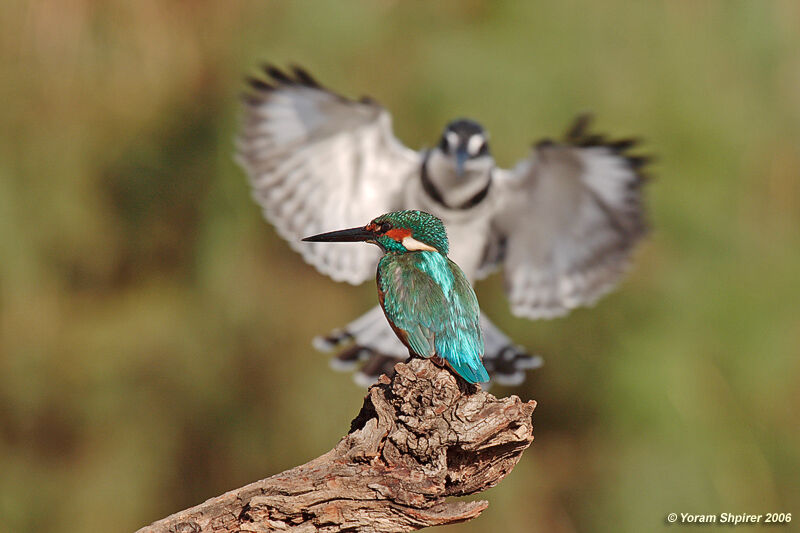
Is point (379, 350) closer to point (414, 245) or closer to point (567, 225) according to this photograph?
point (567, 225)

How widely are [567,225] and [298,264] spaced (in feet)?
3.97

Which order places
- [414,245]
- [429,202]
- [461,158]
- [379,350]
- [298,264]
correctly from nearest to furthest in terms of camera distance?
[414,245]
[461,158]
[429,202]
[379,350]
[298,264]

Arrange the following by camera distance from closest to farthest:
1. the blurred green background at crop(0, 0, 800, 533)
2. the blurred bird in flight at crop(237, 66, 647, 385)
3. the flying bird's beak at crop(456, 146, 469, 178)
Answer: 1. the flying bird's beak at crop(456, 146, 469, 178)
2. the blurred bird in flight at crop(237, 66, 647, 385)
3. the blurred green background at crop(0, 0, 800, 533)

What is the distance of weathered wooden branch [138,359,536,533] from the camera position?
1438 millimetres

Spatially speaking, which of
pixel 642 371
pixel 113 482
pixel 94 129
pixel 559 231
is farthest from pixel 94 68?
pixel 642 371

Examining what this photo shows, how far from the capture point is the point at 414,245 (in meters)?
1.60

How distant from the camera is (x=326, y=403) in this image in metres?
4.06

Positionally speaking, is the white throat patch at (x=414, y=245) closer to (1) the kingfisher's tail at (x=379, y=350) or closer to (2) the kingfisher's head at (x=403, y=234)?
(2) the kingfisher's head at (x=403, y=234)

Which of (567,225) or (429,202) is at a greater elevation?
(429,202)

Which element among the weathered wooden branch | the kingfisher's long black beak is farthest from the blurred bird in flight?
the weathered wooden branch

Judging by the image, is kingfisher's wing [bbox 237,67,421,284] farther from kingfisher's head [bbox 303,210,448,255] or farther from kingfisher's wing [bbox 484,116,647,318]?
kingfisher's head [bbox 303,210,448,255]

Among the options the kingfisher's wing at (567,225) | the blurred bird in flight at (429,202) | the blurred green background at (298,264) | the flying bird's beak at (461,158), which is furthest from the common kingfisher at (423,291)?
the blurred green background at (298,264)

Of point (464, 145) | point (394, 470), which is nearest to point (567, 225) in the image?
point (464, 145)

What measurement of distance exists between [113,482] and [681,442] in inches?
A: 96.6
